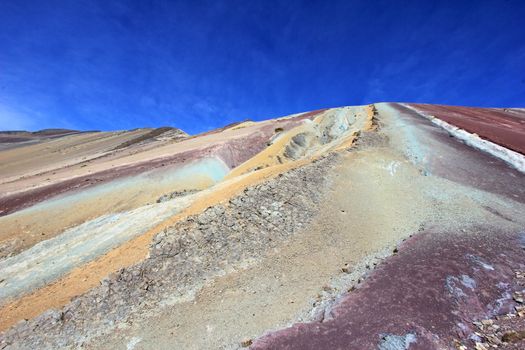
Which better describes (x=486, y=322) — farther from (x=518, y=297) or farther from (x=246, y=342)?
(x=246, y=342)

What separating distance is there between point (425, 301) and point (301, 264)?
4.62m

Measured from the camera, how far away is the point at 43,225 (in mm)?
22969

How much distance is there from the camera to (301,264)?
13.1m

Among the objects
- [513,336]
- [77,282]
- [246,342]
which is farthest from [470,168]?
[77,282]

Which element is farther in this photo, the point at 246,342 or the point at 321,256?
the point at 321,256

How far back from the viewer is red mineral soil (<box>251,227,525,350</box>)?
8.60m

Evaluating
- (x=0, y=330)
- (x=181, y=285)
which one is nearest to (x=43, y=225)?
(x=0, y=330)

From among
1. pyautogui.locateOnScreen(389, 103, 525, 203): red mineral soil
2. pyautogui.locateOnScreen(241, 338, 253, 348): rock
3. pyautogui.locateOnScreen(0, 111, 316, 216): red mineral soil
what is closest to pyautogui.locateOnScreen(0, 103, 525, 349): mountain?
pyautogui.locateOnScreen(241, 338, 253, 348): rock

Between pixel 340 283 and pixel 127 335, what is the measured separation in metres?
7.31

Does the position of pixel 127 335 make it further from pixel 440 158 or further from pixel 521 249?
pixel 440 158

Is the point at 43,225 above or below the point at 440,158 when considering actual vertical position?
above

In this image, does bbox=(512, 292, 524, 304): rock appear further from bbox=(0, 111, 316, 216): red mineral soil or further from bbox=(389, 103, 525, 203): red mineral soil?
bbox=(0, 111, 316, 216): red mineral soil

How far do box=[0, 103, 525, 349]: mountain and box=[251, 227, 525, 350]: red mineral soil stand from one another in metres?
0.05

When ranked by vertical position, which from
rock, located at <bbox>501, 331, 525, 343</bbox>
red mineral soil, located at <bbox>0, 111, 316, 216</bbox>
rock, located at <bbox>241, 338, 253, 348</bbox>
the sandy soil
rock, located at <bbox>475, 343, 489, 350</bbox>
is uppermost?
red mineral soil, located at <bbox>0, 111, 316, 216</bbox>
